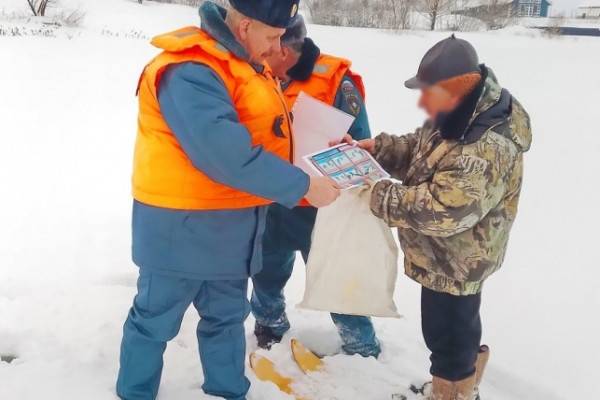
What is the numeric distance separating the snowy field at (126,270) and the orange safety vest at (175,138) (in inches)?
28.5

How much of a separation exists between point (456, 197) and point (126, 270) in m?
1.89

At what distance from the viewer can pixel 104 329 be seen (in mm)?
2266

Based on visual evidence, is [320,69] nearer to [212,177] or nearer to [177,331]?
[212,177]

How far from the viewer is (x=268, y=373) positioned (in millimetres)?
2133

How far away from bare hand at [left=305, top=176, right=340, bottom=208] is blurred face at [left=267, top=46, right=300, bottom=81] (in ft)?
1.73

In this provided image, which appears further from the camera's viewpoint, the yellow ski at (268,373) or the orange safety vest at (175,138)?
the yellow ski at (268,373)

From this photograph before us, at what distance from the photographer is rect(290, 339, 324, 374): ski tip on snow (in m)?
2.20

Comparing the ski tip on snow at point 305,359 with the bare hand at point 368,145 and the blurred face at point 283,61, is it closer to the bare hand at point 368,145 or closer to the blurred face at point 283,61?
the bare hand at point 368,145

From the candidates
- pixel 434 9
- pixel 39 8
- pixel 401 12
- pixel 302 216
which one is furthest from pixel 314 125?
pixel 434 9

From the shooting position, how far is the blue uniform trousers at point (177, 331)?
168 centimetres

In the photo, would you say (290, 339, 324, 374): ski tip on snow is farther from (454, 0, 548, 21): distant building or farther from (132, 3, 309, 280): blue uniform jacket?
(454, 0, 548, 21): distant building

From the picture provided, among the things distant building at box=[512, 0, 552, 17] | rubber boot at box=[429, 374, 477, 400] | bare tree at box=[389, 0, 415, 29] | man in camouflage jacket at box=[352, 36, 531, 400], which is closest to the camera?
man in camouflage jacket at box=[352, 36, 531, 400]

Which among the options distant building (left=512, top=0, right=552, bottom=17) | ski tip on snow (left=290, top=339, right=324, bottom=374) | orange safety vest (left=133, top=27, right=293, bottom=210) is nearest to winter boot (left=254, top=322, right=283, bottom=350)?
ski tip on snow (left=290, top=339, right=324, bottom=374)

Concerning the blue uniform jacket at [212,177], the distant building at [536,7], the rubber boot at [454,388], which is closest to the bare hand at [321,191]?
the blue uniform jacket at [212,177]
